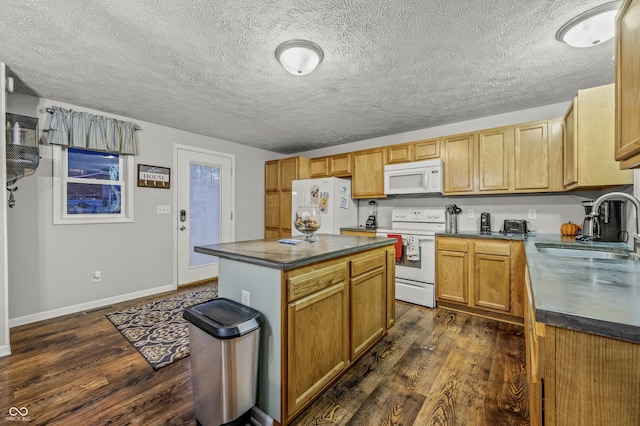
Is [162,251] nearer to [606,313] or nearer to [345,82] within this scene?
[345,82]

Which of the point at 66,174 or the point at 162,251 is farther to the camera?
the point at 162,251

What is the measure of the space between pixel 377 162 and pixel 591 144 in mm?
2330

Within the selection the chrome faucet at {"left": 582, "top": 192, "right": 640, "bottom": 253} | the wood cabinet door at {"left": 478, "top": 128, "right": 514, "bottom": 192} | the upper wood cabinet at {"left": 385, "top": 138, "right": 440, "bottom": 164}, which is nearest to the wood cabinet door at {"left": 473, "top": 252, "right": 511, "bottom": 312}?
the wood cabinet door at {"left": 478, "top": 128, "right": 514, "bottom": 192}

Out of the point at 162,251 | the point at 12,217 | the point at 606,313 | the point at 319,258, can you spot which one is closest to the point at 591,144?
the point at 606,313

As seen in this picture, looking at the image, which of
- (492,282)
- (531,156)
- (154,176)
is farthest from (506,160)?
(154,176)

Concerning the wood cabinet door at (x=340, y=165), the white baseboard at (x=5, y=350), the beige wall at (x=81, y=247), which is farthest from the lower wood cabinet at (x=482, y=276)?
the white baseboard at (x=5, y=350)

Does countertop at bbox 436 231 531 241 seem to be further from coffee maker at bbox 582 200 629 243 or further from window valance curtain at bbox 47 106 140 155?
window valance curtain at bbox 47 106 140 155

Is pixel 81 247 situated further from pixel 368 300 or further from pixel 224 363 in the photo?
pixel 368 300

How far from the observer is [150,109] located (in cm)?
318

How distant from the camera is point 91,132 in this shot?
3.12 meters

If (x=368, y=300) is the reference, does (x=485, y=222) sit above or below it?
above

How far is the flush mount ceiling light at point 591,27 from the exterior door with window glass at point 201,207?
4.26 m

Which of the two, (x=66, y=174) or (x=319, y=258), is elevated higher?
(x=66, y=174)

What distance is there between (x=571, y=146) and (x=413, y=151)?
1648mm
